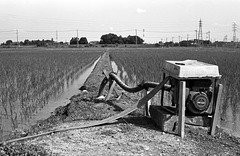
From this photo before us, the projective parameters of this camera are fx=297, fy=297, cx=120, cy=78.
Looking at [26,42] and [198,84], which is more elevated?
[26,42]

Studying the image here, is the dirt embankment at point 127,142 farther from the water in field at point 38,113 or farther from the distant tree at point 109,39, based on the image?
the distant tree at point 109,39

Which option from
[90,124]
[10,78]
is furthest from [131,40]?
[90,124]

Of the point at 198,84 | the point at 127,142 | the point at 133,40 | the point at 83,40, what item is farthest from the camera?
the point at 133,40

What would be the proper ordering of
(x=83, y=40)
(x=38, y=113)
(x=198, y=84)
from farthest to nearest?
(x=83, y=40) < (x=38, y=113) < (x=198, y=84)

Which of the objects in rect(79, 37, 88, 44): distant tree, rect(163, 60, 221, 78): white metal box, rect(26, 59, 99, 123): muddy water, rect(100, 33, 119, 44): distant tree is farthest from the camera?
rect(100, 33, 119, 44): distant tree

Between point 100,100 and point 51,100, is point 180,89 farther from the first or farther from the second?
point 51,100

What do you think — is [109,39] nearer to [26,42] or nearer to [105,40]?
[105,40]

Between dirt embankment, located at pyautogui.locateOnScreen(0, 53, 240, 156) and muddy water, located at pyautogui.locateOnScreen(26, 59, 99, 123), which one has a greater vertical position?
dirt embankment, located at pyautogui.locateOnScreen(0, 53, 240, 156)

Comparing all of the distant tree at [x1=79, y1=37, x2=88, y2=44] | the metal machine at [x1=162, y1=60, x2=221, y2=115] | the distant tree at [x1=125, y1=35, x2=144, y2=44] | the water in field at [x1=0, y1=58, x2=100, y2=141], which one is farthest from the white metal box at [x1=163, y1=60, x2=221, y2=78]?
the distant tree at [x1=125, y1=35, x2=144, y2=44]

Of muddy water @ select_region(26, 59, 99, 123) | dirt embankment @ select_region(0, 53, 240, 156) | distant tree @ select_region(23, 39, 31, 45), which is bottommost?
muddy water @ select_region(26, 59, 99, 123)

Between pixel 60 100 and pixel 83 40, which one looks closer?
pixel 60 100

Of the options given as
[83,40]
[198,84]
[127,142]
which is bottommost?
[127,142]

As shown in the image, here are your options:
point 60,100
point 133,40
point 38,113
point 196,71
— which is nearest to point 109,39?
point 133,40

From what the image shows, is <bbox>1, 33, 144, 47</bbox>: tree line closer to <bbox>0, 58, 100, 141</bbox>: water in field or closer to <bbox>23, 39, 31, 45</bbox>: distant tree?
<bbox>23, 39, 31, 45</bbox>: distant tree
